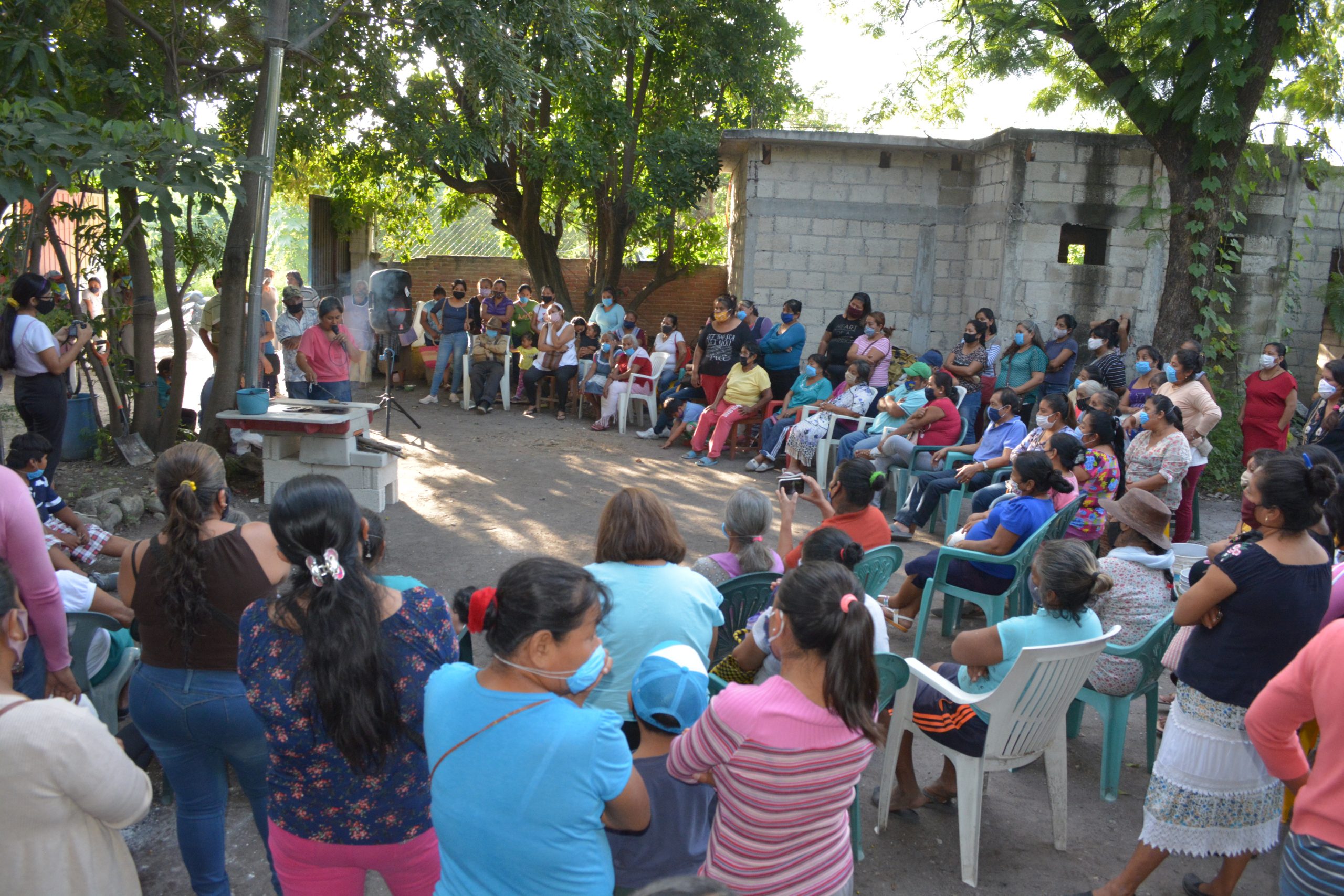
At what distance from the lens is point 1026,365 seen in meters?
9.46

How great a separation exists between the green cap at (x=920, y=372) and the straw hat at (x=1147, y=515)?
3.94 m

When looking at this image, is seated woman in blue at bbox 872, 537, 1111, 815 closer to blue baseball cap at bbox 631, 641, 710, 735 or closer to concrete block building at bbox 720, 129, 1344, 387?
blue baseball cap at bbox 631, 641, 710, 735

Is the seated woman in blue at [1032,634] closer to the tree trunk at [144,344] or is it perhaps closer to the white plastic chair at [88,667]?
the white plastic chair at [88,667]

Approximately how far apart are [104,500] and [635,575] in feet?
16.9

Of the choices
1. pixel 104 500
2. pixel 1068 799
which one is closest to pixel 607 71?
pixel 104 500

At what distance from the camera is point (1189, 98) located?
353 inches

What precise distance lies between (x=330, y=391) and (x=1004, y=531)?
6.17m

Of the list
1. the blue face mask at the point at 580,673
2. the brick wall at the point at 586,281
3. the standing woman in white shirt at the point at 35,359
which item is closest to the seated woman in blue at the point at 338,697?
the blue face mask at the point at 580,673

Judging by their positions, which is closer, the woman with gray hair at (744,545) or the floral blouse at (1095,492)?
the woman with gray hair at (744,545)

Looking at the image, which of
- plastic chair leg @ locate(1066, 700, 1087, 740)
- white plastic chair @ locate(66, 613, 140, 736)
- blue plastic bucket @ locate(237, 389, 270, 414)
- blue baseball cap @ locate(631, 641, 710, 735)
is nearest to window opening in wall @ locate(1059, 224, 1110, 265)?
→ plastic chair leg @ locate(1066, 700, 1087, 740)

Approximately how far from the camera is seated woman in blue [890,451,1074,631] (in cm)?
473

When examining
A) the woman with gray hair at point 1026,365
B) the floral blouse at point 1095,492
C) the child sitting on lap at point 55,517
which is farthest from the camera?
the woman with gray hair at point 1026,365

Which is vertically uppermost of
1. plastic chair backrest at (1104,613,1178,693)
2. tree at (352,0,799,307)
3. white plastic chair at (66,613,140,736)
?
tree at (352,0,799,307)

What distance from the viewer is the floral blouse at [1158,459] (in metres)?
5.95
